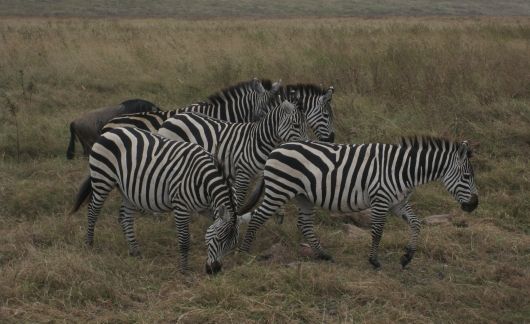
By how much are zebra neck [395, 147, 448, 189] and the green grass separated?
36.8 meters

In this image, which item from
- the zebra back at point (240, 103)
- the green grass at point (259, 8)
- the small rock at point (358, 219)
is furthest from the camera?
the green grass at point (259, 8)

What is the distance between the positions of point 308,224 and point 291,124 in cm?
139

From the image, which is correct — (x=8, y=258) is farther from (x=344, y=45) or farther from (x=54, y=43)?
(x=54, y=43)

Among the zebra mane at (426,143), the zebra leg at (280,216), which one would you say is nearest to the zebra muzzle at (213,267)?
the zebra leg at (280,216)

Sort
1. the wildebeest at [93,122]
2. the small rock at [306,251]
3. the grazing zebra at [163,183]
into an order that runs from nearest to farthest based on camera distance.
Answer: the grazing zebra at [163,183]
the small rock at [306,251]
the wildebeest at [93,122]

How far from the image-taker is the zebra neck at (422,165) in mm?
6043

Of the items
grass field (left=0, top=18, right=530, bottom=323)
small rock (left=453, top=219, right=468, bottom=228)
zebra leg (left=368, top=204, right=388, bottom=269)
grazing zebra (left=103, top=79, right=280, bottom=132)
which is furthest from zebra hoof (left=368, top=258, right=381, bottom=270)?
grazing zebra (left=103, top=79, right=280, bottom=132)

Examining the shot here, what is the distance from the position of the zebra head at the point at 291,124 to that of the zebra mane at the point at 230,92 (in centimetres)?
140

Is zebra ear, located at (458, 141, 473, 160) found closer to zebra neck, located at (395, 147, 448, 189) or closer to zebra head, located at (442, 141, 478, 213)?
zebra head, located at (442, 141, 478, 213)

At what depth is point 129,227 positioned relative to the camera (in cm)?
638

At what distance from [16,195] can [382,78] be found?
726 centimetres

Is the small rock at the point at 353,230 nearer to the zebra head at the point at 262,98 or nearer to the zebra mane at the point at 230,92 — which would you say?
the zebra head at the point at 262,98

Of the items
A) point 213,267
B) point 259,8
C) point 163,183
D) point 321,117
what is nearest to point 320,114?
point 321,117

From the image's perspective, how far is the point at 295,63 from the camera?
13484mm
